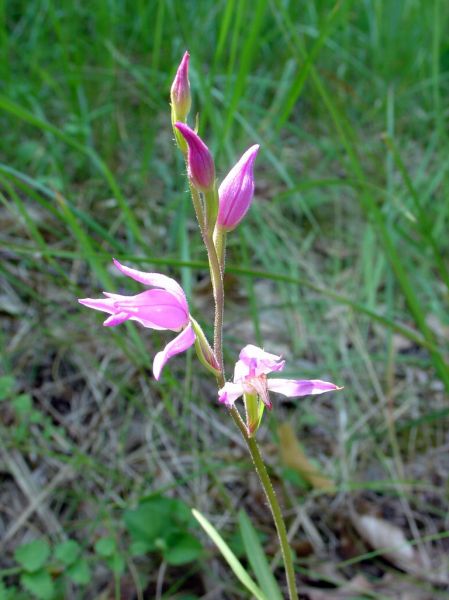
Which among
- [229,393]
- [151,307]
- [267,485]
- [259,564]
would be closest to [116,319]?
[151,307]

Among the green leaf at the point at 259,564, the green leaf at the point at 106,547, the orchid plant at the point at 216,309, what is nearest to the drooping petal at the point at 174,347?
the orchid plant at the point at 216,309

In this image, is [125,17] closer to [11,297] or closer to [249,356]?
[11,297]

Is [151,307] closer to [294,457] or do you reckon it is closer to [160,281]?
[160,281]

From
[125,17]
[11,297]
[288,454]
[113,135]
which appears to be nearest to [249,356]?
[288,454]

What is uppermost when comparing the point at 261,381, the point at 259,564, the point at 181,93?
the point at 181,93

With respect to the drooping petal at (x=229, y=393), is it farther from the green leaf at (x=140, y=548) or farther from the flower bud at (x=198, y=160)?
the green leaf at (x=140, y=548)

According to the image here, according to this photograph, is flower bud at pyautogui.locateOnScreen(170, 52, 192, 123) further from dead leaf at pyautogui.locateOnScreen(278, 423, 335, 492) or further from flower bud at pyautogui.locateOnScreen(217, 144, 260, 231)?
dead leaf at pyautogui.locateOnScreen(278, 423, 335, 492)
